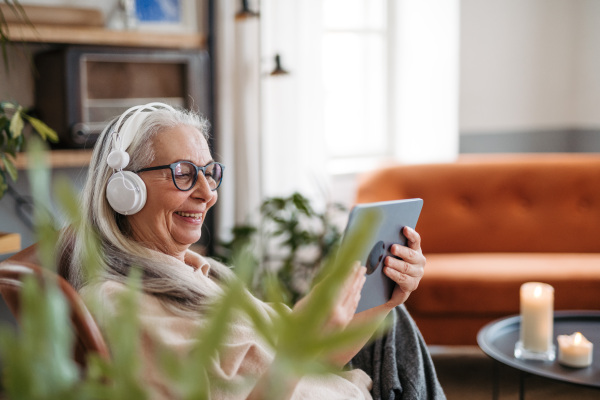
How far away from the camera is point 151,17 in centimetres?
304

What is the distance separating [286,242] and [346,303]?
2.09 meters

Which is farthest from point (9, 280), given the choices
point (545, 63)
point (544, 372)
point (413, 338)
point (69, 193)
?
point (545, 63)

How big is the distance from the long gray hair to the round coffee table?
1027 millimetres

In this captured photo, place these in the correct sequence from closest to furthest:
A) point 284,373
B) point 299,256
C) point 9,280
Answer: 1. point 284,373
2. point 9,280
3. point 299,256

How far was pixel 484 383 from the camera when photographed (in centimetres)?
271

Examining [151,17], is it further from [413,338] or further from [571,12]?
[571,12]

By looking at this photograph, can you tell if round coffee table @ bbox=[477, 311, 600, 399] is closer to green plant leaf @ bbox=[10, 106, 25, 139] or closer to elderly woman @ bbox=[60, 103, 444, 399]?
elderly woman @ bbox=[60, 103, 444, 399]

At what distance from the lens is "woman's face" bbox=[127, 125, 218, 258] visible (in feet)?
4.10

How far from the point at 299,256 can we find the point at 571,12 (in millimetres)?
2491

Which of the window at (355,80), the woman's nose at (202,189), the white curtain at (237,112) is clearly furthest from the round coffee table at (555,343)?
the window at (355,80)

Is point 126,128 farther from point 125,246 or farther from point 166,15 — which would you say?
point 166,15

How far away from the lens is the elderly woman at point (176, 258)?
111cm

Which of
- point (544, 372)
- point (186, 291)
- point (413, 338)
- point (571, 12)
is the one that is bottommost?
point (544, 372)

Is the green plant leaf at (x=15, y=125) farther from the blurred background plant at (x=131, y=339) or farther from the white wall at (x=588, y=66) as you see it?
the white wall at (x=588, y=66)
